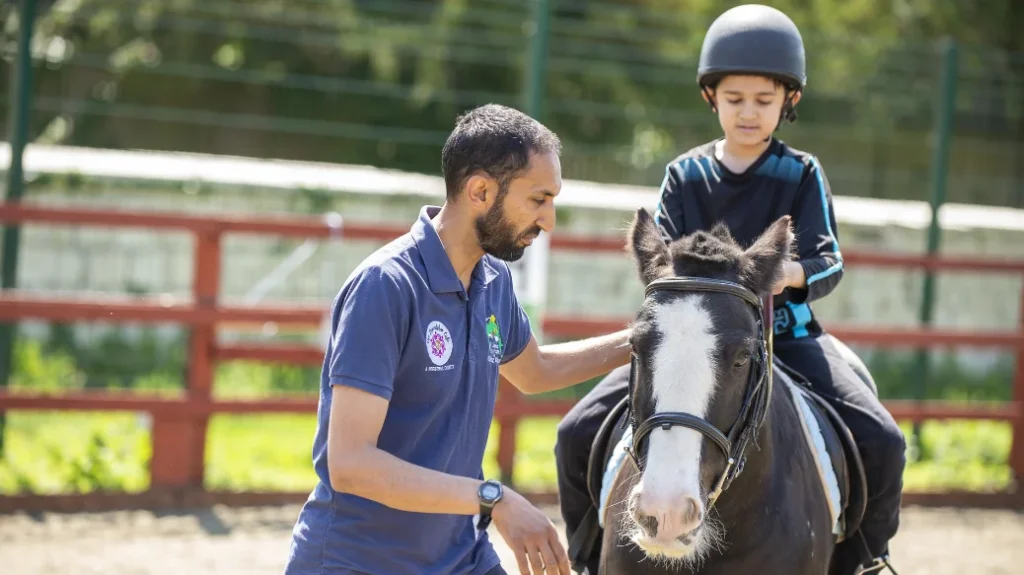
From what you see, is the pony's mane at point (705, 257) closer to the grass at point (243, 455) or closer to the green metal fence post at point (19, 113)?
the grass at point (243, 455)

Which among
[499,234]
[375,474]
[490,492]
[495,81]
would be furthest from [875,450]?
[495,81]

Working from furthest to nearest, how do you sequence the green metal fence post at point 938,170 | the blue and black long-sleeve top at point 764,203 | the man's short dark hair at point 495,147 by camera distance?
1. the green metal fence post at point 938,170
2. the blue and black long-sleeve top at point 764,203
3. the man's short dark hair at point 495,147

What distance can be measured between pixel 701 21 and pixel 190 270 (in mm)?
4711

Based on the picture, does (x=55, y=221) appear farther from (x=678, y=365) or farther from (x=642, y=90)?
(x=642, y=90)

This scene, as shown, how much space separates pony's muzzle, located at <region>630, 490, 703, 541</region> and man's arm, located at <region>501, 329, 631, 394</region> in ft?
2.99

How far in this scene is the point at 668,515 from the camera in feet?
8.65

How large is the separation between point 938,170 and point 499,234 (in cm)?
812

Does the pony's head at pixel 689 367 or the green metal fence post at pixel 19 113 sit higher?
the green metal fence post at pixel 19 113

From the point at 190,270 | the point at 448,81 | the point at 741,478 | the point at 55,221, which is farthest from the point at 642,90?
the point at 741,478

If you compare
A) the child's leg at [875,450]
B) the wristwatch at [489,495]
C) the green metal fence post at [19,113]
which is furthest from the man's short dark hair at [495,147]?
the green metal fence post at [19,113]

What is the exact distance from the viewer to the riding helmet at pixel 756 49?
3.92m

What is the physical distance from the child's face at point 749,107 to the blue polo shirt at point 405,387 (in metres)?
1.35

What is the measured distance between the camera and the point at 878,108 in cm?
1266

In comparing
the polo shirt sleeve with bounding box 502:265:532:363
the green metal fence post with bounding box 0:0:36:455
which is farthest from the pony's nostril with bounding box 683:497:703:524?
the green metal fence post with bounding box 0:0:36:455
